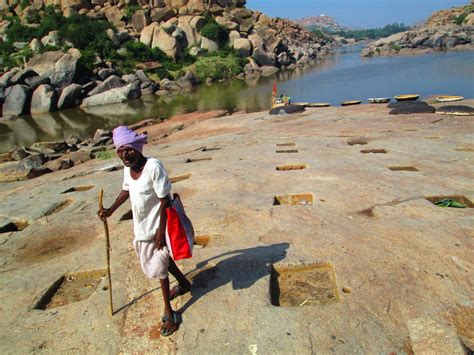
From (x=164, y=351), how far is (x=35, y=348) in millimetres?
1288

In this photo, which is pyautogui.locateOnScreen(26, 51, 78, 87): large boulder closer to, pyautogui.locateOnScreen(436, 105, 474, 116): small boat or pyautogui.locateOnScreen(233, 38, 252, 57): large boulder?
pyautogui.locateOnScreen(233, 38, 252, 57): large boulder

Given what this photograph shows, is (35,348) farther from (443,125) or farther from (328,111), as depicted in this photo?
(328,111)

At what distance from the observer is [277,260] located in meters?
4.60

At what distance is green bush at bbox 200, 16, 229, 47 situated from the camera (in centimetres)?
5897

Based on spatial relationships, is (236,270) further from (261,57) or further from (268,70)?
(261,57)

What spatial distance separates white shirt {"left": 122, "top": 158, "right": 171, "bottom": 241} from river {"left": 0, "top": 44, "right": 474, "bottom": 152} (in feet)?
77.3

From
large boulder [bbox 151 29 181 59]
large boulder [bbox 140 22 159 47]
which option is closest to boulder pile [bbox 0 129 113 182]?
large boulder [bbox 151 29 181 59]

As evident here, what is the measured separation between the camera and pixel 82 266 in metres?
5.16

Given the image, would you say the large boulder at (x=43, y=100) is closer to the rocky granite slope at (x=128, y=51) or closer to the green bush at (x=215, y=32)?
the rocky granite slope at (x=128, y=51)

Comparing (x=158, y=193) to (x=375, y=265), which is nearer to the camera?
(x=158, y=193)

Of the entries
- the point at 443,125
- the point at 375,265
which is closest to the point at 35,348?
the point at 375,265

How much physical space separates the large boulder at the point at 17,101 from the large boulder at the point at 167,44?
2224cm

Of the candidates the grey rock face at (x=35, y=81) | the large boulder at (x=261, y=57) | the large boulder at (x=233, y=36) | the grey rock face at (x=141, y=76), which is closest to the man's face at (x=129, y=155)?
the grey rock face at (x=35, y=81)

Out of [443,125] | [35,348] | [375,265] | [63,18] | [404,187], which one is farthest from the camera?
[63,18]
